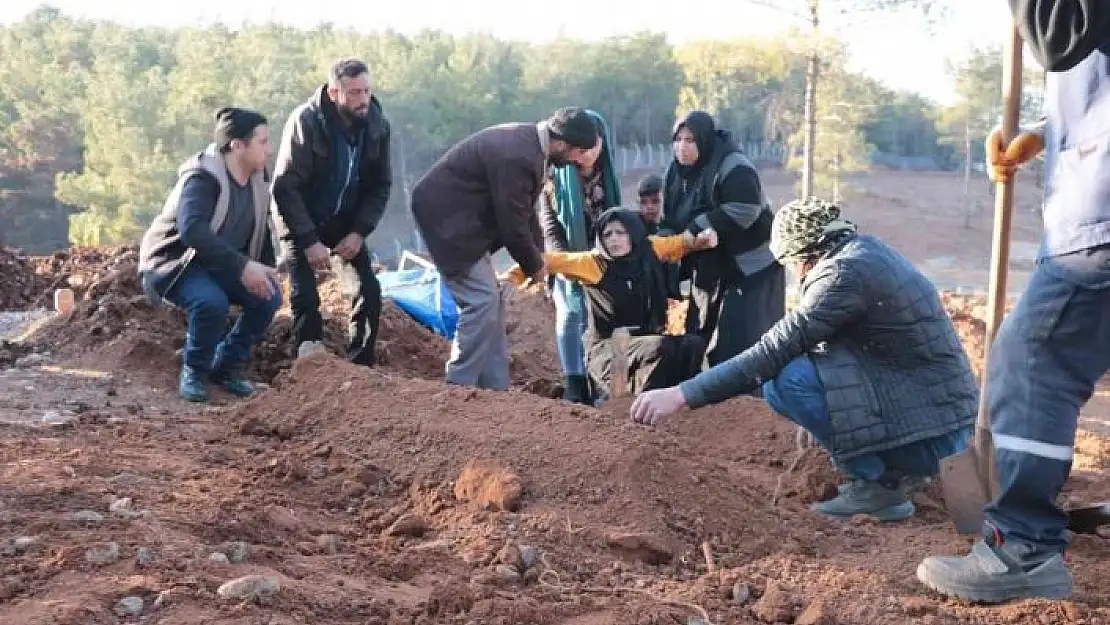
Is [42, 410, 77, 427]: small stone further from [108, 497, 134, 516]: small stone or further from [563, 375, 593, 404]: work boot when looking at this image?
[563, 375, 593, 404]: work boot

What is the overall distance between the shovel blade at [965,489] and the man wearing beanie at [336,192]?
3.33m

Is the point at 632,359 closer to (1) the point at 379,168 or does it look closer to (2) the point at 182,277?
(1) the point at 379,168

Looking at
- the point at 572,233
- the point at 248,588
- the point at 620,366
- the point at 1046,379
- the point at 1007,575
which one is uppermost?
the point at 1046,379

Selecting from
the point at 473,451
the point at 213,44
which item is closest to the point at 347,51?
the point at 213,44

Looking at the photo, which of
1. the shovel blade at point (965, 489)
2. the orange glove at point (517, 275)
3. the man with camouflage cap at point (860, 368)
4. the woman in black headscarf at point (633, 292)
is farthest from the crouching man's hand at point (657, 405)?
the woman in black headscarf at point (633, 292)

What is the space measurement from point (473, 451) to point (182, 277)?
2.43 m

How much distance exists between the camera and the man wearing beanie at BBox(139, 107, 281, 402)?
523 cm

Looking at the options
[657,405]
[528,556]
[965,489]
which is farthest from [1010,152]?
[528,556]

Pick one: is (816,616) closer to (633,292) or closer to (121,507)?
(121,507)

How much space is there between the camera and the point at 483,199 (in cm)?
523

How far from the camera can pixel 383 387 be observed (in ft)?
14.5

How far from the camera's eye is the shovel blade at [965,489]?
133 inches

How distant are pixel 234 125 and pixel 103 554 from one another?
10.3ft

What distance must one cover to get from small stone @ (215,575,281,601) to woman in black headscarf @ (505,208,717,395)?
341cm
